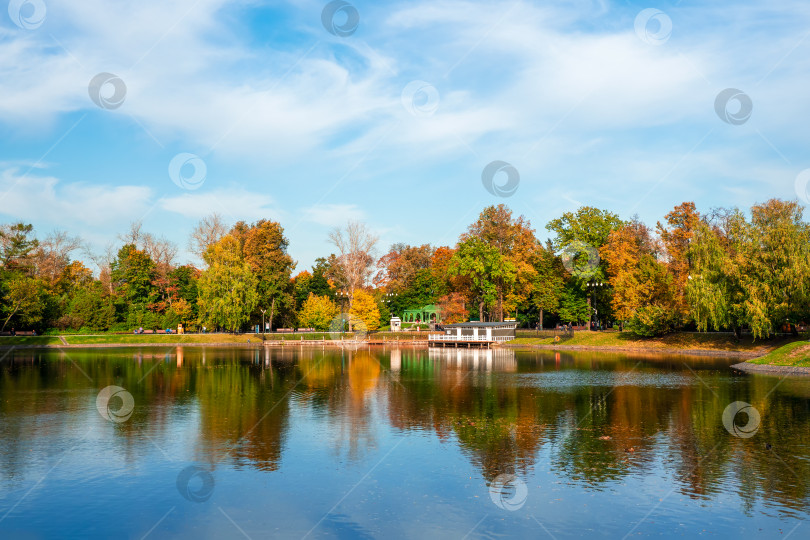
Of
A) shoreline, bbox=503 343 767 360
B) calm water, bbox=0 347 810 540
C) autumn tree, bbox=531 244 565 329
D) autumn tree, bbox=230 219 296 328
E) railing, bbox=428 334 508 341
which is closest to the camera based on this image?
calm water, bbox=0 347 810 540

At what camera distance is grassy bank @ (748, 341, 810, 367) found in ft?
137

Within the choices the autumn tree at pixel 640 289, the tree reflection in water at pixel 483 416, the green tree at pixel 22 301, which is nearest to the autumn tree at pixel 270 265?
the green tree at pixel 22 301

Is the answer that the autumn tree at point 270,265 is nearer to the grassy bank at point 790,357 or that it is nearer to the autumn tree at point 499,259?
the autumn tree at point 499,259

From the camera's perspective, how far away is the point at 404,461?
17.8 metres

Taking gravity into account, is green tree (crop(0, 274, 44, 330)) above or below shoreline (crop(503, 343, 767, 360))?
above

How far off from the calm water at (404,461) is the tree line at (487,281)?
68.8 feet

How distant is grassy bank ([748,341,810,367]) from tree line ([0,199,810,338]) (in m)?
5.06

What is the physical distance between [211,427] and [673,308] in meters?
55.1

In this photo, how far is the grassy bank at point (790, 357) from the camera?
4181cm

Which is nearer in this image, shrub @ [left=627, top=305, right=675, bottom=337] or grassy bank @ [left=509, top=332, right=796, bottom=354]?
grassy bank @ [left=509, top=332, right=796, bottom=354]

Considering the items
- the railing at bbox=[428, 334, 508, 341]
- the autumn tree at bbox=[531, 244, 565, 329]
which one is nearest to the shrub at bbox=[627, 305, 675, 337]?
the autumn tree at bbox=[531, 244, 565, 329]

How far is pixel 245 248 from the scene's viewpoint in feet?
302

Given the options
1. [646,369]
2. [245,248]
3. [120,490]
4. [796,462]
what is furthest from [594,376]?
[245,248]

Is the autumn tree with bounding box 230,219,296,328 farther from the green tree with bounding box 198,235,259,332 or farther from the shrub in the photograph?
the shrub
